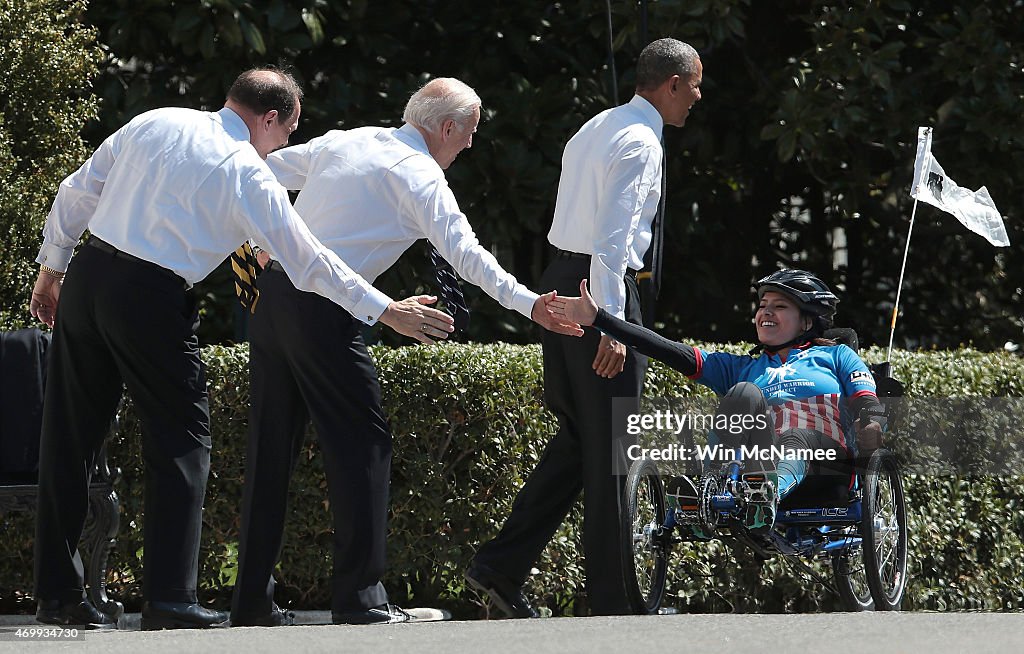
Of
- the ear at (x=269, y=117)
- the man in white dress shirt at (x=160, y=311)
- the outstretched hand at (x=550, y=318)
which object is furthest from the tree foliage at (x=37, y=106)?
the outstretched hand at (x=550, y=318)

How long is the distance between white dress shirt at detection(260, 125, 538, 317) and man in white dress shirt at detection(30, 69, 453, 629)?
23 centimetres

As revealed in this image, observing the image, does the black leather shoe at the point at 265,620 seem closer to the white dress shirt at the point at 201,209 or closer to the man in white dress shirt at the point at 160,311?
the man in white dress shirt at the point at 160,311

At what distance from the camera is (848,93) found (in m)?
8.30

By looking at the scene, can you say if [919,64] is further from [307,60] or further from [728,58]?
[307,60]

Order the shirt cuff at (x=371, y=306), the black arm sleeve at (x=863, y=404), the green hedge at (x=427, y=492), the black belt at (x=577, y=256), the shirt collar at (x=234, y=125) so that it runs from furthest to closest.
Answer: the green hedge at (x=427, y=492), the black belt at (x=577, y=256), the black arm sleeve at (x=863, y=404), the shirt collar at (x=234, y=125), the shirt cuff at (x=371, y=306)

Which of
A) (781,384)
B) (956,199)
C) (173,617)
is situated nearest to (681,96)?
(781,384)

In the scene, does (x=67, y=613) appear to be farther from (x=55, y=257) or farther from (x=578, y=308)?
(x=578, y=308)

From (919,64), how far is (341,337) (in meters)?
5.48

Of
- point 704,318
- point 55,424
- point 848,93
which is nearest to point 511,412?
point 55,424

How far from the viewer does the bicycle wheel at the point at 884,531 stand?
5.10m

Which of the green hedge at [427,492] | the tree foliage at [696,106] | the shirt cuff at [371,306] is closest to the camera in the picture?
the shirt cuff at [371,306]

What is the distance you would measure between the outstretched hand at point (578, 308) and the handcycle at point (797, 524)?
1.78 ft

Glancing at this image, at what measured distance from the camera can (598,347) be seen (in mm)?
5348

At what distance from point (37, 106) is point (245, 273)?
2278 mm
